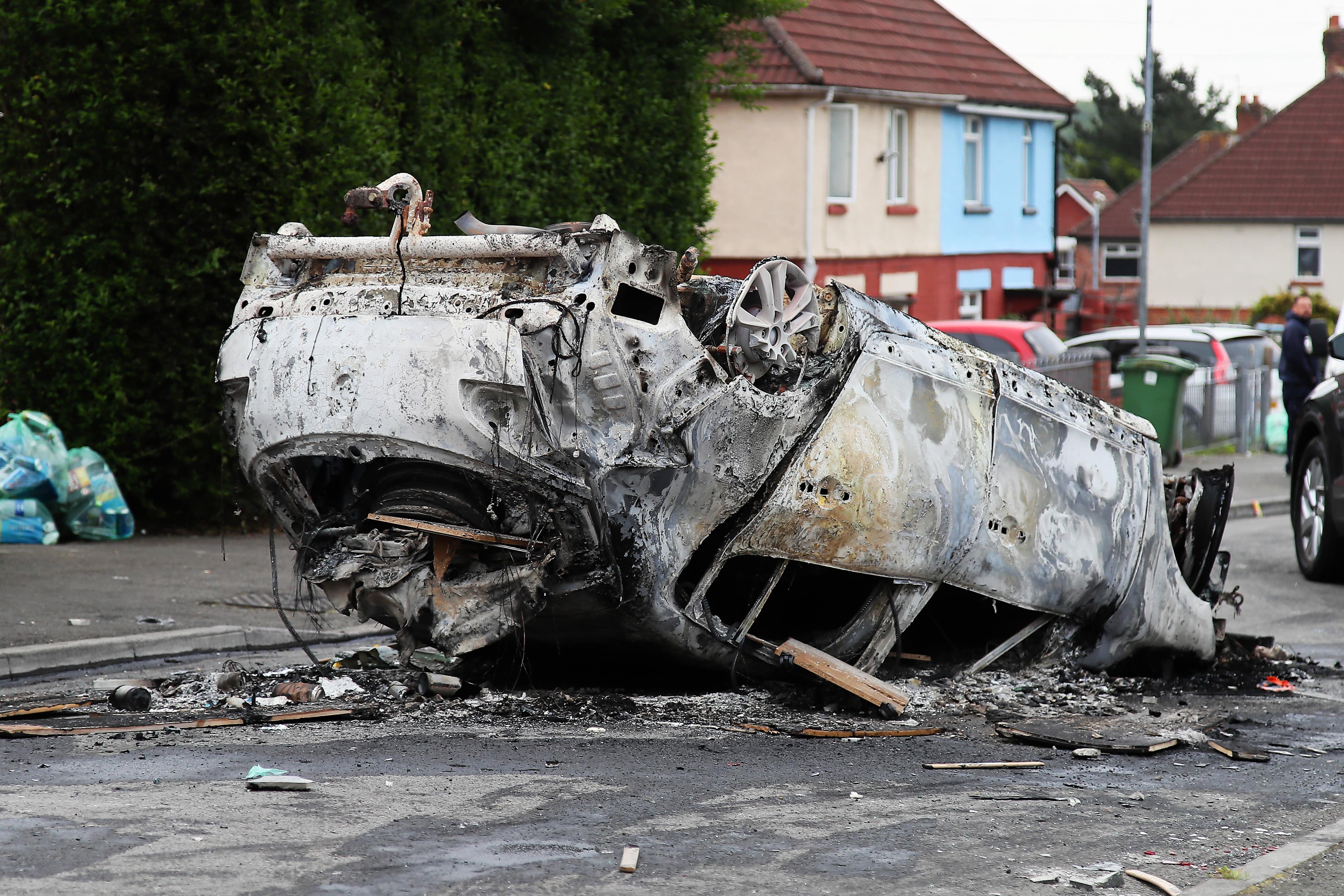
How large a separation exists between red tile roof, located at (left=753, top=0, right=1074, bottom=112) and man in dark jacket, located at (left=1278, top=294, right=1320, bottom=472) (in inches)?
395

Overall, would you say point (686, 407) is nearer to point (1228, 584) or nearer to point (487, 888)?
point (487, 888)

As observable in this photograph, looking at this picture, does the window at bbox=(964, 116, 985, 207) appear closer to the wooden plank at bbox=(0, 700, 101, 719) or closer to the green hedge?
the green hedge

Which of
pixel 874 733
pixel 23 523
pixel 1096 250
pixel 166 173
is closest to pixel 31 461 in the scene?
pixel 23 523

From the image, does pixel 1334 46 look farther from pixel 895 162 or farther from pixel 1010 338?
pixel 1010 338

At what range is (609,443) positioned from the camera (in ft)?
20.4

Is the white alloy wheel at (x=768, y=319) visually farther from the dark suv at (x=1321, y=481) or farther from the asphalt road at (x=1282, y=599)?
the dark suv at (x=1321, y=481)

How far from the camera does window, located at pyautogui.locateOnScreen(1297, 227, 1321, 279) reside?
150 ft

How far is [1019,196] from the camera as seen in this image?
3278 centimetres

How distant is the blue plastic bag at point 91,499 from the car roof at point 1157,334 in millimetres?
16152

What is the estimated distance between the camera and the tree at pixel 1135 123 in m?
71.8

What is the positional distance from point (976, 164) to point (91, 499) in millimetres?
22327

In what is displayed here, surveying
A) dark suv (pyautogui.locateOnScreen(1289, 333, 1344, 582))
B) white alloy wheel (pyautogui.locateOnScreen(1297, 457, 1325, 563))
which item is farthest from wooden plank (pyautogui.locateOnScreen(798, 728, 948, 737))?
white alloy wheel (pyautogui.locateOnScreen(1297, 457, 1325, 563))

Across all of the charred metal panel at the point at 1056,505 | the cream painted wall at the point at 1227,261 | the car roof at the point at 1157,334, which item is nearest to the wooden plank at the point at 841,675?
the charred metal panel at the point at 1056,505

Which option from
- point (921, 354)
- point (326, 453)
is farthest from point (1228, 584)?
point (326, 453)
